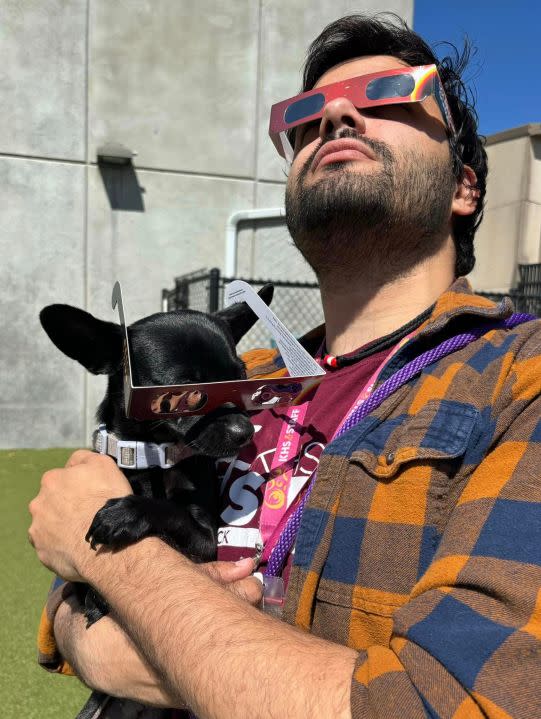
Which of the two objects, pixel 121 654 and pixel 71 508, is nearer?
pixel 121 654

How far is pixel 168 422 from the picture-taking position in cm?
162

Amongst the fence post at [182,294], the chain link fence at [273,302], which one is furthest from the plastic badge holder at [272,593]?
the fence post at [182,294]

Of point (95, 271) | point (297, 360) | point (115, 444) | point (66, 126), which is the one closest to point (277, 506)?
point (297, 360)

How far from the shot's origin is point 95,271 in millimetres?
6832

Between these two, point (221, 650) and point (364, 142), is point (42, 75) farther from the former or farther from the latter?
point (221, 650)

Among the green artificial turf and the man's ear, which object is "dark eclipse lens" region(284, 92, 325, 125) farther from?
the green artificial turf

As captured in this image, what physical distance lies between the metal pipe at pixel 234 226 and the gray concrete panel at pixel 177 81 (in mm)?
593

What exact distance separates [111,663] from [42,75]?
690 centimetres

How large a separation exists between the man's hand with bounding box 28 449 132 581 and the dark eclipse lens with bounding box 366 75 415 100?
4.34ft

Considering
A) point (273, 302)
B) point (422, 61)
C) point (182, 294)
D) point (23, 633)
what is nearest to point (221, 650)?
point (422, 61)

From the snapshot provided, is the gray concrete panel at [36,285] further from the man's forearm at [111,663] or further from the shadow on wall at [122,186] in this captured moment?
the man's forearm at [111,663]

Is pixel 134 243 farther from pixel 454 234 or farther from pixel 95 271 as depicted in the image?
pixel 454 234

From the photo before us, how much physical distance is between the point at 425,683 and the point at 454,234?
153cm

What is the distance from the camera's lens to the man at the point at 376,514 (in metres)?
0.82
